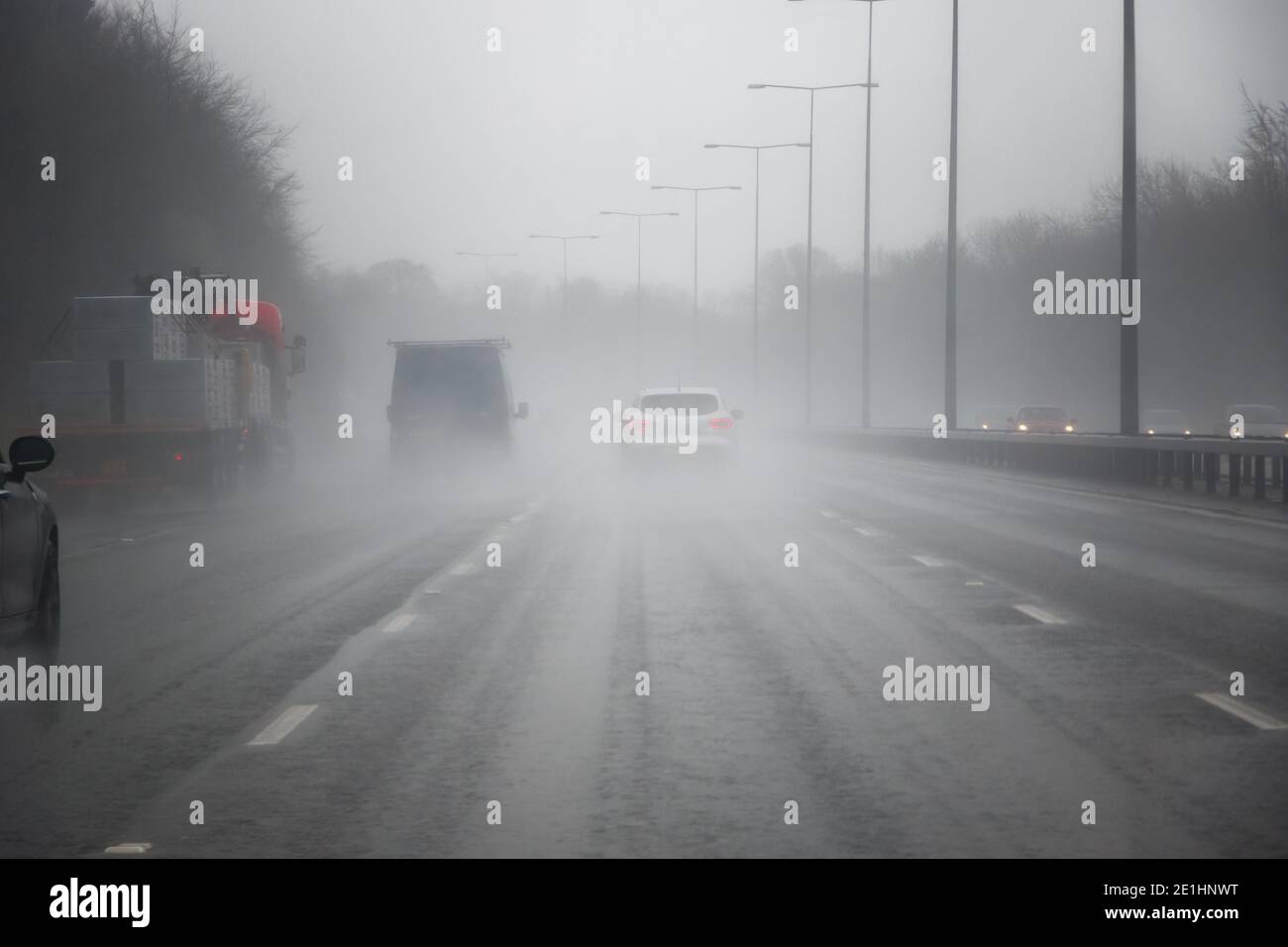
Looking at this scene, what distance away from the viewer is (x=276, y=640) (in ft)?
40.7

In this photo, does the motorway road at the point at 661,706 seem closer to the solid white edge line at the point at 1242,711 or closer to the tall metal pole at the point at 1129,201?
the solid white edge line at the point at 1242,711

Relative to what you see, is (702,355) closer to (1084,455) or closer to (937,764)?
(1084,455)

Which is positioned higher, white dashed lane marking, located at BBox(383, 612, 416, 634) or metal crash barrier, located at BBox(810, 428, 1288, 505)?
metal crash barrier, located at BBox(810, 428, 1288, 505)

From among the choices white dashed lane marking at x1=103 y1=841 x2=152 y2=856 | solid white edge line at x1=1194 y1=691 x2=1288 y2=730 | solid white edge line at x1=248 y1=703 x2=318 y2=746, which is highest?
solid white edge line at x1=248 y1=703 x2=318 y2=746

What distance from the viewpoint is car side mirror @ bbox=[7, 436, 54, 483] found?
10.5 metres

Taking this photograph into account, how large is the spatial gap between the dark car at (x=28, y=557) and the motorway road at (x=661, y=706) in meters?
0.49

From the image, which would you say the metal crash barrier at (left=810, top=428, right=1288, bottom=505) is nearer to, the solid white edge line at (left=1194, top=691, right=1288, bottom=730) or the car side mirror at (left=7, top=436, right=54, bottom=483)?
the solid white edge line at (left=1194, top=691, right=1288, bottom=730)

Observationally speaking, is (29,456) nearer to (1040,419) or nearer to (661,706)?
(661,706)

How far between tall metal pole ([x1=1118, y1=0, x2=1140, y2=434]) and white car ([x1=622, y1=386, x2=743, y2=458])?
7373mm

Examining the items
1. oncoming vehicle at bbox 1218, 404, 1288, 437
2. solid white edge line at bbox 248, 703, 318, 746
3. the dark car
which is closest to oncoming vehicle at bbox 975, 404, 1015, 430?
oncoming vehicle at bbox 1218, 404, 1288, 437

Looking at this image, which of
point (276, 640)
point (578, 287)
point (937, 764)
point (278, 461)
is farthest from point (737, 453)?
point (578, 287)

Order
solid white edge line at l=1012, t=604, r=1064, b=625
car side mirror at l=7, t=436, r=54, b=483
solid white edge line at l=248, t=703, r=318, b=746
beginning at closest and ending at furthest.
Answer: solid white edge line at l=248, t=703, r=318, b=746 < car side mirror at l=7, t=436, r=54, b=483 < solid white edge line at l=1012, t=604, r=1064, b=625

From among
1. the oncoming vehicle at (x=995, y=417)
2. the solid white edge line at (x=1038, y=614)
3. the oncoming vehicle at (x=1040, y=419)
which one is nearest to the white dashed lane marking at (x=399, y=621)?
the solid white edge line at (x=1038, y=614)

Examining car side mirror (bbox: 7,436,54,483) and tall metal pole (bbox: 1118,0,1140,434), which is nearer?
car side mirror (bbox: 7,436,54,483)
